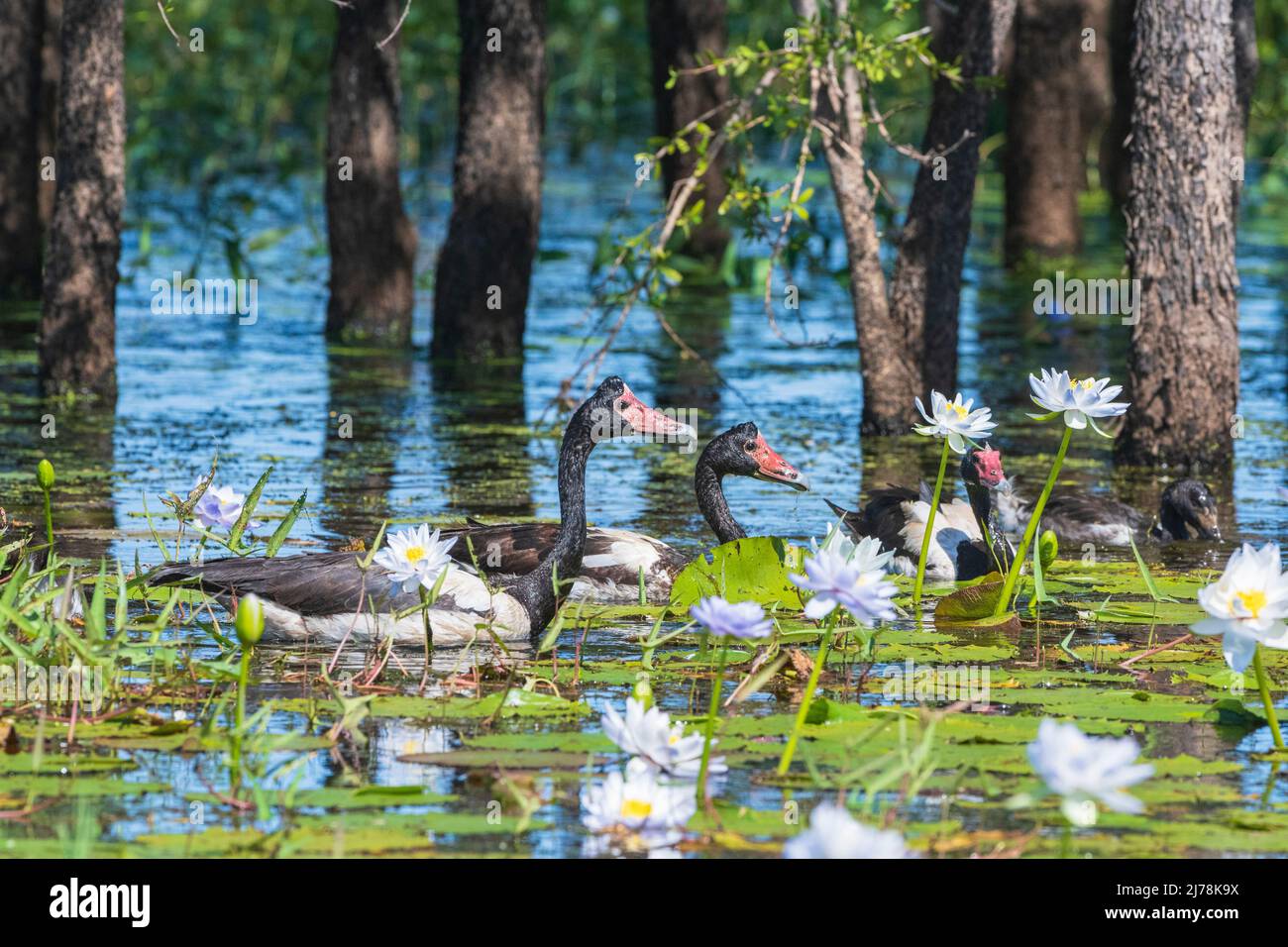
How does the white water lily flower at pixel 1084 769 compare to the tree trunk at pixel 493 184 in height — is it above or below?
below

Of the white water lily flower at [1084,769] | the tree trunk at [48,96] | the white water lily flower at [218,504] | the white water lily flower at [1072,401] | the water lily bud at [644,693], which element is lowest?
the water lily bud at [644,693]

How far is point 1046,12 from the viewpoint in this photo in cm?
2006

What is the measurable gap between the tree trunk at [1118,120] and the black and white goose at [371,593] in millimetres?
11835

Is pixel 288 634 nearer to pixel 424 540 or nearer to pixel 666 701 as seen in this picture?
pixel 424 540

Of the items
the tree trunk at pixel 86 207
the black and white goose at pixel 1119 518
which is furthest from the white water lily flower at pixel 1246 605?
the tree trunk at pixel 86 207

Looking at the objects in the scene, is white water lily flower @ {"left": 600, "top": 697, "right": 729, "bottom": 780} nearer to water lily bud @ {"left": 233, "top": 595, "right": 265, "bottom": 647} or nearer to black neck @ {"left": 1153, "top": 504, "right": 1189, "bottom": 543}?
water lily bud @ {"left": 233, "top": 595, "right": 265, "bottom": 647}

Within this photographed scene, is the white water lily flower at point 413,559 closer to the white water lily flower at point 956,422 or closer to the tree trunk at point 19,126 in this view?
the white water lily flower at point 956,422

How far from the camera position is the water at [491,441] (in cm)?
620

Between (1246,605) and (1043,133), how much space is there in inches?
593

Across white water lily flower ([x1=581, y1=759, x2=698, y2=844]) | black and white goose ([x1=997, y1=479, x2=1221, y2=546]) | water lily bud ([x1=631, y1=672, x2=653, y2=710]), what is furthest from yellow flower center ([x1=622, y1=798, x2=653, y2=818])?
black and white goose ([x1=997, y1=479, x2=1221, y2=546])

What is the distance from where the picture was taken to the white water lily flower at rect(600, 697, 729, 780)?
5.59 metres

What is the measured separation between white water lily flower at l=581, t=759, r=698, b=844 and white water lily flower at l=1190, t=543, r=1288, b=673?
4.85ft
